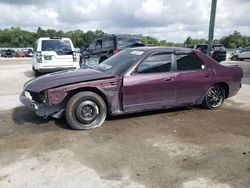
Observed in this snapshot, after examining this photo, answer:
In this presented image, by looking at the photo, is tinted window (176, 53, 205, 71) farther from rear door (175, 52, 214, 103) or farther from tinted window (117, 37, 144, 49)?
tinted window (117, 37, 144, 49)

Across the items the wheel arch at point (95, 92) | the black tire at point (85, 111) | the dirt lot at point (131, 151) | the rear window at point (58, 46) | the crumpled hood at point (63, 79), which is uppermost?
the rear window at point (58, 46)

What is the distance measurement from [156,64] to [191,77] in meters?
0.87

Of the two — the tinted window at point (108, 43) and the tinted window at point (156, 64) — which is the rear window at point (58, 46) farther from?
the tinted window at point (156, 64)

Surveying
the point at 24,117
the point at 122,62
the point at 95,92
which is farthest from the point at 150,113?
the point at 24,117

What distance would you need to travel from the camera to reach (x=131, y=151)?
4.46 metres

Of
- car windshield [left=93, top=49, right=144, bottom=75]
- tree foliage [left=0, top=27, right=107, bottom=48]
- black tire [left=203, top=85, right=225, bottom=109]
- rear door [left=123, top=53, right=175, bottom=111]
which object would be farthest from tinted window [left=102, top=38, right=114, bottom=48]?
tree foliage [left=0, top=27, right=107, bottom=48]

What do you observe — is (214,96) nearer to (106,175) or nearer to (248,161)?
(248,161)

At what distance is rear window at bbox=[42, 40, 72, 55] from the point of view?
42.6 ft

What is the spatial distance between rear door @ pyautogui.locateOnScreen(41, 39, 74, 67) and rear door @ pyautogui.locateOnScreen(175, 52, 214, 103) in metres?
7.63

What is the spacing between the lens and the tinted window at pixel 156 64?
601 centimetres

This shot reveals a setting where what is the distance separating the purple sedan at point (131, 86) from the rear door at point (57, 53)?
681 centimetres

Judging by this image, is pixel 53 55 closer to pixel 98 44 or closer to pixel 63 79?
pixel 98 44

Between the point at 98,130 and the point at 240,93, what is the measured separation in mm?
5603

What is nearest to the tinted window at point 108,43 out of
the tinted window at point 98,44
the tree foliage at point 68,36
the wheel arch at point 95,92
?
the tinted window at point 98,44
